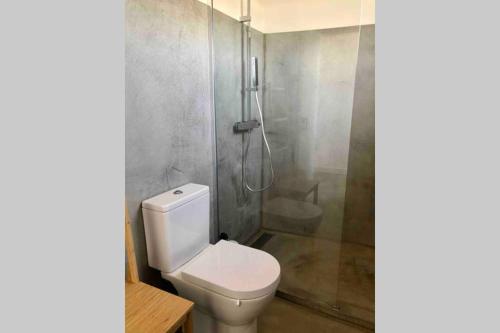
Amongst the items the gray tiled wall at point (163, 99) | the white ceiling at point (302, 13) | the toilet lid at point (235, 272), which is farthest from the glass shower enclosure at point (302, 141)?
the toilet lid at point (235, 272)

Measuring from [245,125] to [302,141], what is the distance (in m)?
0.46

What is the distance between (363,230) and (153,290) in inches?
59.6

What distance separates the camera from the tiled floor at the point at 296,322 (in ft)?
5.65

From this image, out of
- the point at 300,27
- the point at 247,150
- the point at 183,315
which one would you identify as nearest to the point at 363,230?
the point at 247,150

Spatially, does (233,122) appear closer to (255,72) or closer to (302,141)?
(255,72)

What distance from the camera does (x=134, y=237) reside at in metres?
1.47

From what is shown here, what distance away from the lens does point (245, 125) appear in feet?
7.11

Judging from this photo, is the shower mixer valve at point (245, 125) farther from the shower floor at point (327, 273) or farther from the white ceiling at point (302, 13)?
the shower floor at point (327, 273)

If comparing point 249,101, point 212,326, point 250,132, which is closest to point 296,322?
point 212,326

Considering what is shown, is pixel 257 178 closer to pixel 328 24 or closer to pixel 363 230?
pixel 363 230

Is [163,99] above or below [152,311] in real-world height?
above

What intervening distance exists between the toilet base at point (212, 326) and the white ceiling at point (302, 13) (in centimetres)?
188

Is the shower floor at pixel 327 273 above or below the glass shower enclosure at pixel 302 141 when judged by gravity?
below

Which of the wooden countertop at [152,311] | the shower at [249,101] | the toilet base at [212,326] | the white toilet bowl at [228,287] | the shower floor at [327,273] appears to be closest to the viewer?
the wooden countertop at [152,311]
